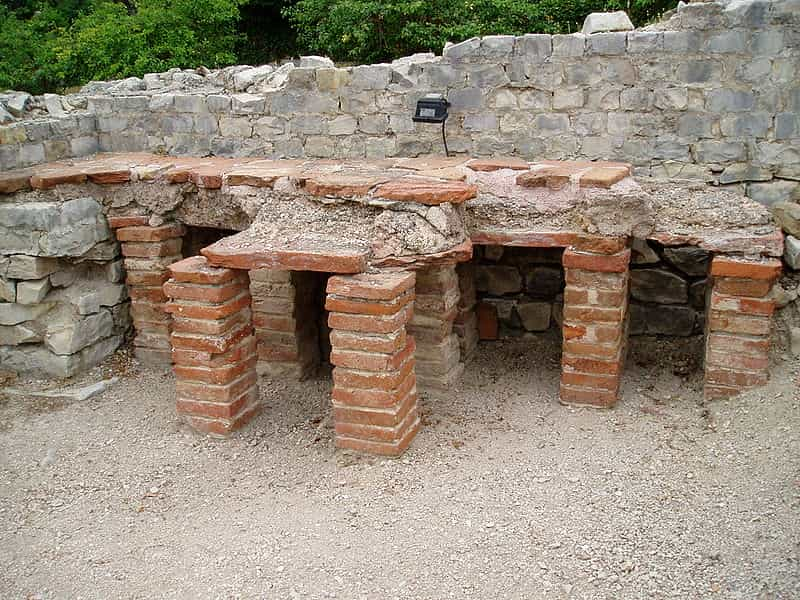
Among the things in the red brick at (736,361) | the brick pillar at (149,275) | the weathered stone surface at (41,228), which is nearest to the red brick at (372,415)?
the red brick at (736,361)

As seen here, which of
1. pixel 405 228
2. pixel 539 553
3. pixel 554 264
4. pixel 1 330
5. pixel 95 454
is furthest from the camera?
pixel 554 264

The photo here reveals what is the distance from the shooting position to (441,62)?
557 centimetres

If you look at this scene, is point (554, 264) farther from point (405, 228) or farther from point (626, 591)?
point (626, 591)

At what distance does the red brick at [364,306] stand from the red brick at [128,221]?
213 centimetres

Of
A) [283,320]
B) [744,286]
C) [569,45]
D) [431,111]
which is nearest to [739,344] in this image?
[744,286]

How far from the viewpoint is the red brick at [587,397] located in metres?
4.73

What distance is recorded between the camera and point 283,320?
544 cm

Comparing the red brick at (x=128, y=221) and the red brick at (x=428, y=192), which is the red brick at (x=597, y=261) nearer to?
the red brick at (x=428, y=192)

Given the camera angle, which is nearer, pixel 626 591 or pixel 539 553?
pixel 626 591

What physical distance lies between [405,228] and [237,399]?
56.4 inches

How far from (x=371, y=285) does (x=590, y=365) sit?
150cm

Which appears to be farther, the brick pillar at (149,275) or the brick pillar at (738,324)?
the brick pillar at (149,275)

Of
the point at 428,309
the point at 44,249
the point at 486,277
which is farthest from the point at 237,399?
the point at 486,277

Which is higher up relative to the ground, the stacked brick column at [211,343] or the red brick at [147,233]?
the red brick at [147,233]
